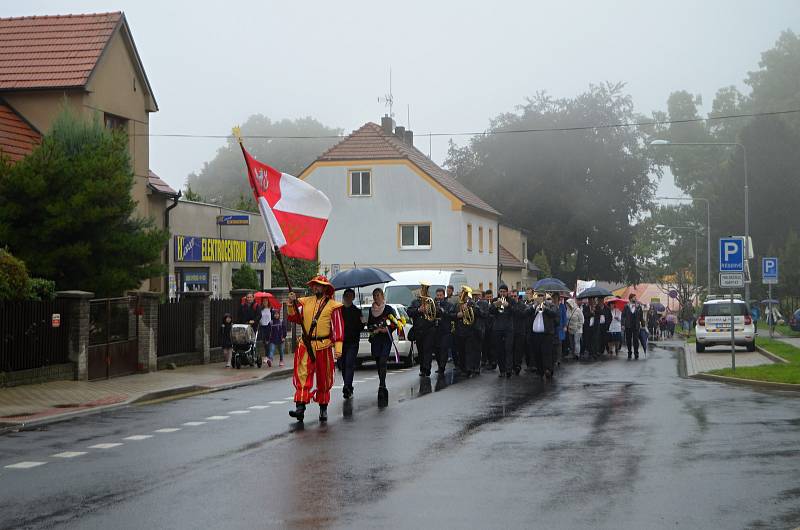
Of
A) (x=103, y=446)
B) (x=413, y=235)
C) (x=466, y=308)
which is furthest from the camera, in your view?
(x=413, y=235)

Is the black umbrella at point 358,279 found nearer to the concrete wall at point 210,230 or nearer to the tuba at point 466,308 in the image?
the tuba at point 466,308

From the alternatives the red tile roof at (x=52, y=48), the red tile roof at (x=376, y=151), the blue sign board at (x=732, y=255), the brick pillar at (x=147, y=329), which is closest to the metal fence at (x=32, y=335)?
the brick pillar at (x=147, y=329)

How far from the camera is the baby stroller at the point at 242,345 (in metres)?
25.5

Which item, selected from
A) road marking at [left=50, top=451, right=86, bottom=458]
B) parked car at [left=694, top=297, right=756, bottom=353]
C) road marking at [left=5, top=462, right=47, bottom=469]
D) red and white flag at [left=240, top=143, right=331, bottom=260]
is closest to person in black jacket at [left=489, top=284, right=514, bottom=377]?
red and white flag at [left=240, top=143, right=331, bottom=260]

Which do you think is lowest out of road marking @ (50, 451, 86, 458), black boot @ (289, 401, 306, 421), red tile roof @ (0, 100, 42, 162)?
road marking @ (50, 451, 86, 458)

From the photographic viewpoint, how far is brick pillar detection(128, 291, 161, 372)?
78.0 ft

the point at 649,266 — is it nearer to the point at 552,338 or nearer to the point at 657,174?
the point at 657,174

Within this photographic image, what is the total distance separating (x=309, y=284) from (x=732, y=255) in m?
11.5

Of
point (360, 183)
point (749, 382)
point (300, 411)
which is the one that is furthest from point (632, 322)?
point (360, 183)

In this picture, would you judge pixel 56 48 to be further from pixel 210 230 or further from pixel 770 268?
pixel 770 268

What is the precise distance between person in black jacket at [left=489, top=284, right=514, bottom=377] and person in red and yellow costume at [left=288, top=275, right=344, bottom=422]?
29.4ft

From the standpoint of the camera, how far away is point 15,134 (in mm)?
27094

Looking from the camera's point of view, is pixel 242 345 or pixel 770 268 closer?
pixel 242 345

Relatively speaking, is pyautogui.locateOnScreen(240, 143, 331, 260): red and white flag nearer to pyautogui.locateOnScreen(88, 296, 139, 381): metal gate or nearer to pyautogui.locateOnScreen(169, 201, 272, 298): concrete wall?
A: pyautogui.locateOnScreen(88, 296, 139, 381): metal gate
